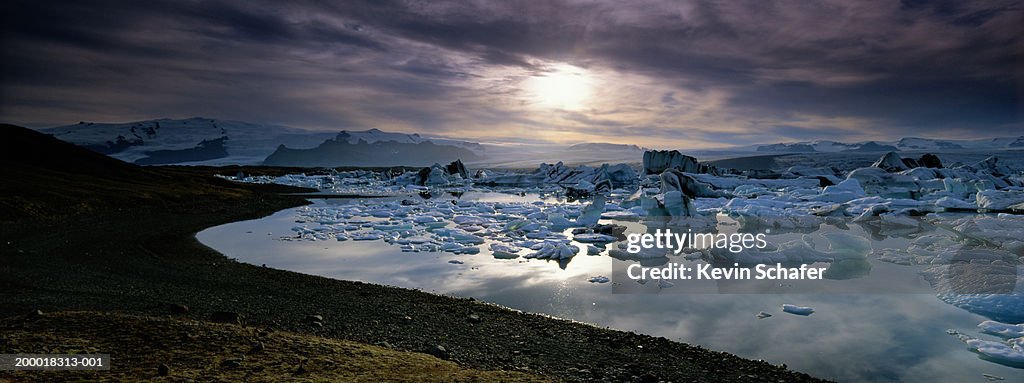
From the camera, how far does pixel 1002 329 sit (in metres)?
7.32

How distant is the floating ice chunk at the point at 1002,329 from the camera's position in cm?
709

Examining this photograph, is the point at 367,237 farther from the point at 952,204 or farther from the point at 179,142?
the point at 179,142

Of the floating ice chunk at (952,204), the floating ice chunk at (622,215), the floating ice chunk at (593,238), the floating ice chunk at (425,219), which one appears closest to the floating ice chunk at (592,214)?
the floating ice chunk at (593,238)

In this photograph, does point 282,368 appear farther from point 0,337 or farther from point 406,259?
point 406,259

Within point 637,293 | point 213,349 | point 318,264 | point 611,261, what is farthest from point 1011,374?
point 318,264

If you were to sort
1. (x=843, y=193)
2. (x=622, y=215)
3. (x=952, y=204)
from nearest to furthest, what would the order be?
(x=622, y=215)
(x=952, y=204)
(x=843, y=193)

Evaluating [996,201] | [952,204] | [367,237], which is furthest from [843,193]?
[367,237]

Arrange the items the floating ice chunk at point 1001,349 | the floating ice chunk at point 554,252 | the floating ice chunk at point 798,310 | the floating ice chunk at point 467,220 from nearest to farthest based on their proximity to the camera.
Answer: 1. the floating ice chunk at point 1001,349
2. the floating ice chunk at point 798,310
3. the floating ice chunk at point 554,252
4. the floating ice chunk at point 467,220

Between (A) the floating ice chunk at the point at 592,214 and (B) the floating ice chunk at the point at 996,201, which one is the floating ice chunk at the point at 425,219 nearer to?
(A) the floating ice chunk at the point at 592,214

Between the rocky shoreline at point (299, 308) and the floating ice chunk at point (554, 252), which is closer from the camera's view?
the rocky shoreline at point (299, 308)

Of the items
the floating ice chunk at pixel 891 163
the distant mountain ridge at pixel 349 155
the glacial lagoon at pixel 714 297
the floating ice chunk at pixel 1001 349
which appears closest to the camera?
the floating ice chunk at pixel 1001 349

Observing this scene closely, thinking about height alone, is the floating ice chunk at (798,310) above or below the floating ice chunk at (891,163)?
below

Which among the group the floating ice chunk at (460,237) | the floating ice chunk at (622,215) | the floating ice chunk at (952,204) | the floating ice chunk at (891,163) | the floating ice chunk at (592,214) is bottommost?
the floating ice chunk at (460,237)

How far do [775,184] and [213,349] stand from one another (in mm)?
44815
